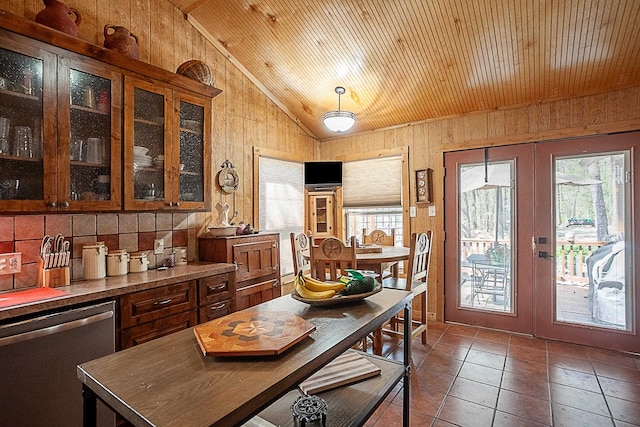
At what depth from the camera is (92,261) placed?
2.20 metres

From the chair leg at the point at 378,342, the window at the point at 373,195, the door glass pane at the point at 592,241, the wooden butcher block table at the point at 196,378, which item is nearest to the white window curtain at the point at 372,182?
the window at the point at 373,195

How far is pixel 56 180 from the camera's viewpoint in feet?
6.33

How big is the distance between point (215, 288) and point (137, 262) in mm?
597

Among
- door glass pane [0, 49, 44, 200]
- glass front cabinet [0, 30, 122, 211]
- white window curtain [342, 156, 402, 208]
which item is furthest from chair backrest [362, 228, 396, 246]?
door glass pane [0, 49, 44, 200]

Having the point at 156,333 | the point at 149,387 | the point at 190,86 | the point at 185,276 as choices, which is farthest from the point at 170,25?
the point at 149,387

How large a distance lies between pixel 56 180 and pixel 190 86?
120cm

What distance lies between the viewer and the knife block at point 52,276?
6.49ft

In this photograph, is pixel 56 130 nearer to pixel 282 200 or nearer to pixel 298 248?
pixel 298 248

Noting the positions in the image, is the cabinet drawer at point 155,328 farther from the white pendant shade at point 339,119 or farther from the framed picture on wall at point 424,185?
the framed picture on wall at point 424,185

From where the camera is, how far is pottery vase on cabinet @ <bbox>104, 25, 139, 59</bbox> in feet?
7.45

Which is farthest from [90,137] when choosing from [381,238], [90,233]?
[381,238]

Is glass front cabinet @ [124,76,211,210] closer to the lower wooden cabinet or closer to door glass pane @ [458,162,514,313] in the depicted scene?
the lower wooden cabinet

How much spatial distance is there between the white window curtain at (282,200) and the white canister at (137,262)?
1.55 meters

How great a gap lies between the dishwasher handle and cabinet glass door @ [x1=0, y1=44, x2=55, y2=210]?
2.26 feet
